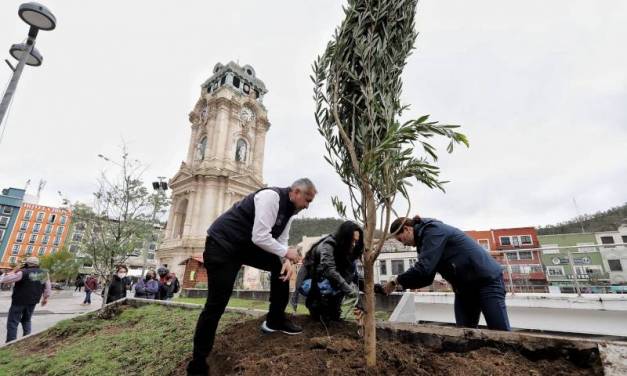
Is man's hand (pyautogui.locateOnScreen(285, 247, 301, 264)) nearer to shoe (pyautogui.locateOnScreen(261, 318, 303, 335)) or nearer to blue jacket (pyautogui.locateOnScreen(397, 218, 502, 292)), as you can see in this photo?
shoe (pyautogui.locateOnScreen(261, 318, 303, 335))

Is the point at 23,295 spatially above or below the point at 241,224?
below

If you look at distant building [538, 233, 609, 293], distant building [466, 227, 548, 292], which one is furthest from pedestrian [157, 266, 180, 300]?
distant building [538, 233, 609, 293]

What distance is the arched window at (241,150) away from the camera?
119ft

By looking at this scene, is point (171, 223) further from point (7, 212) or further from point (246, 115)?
point (7, 212)

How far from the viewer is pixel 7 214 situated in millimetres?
71875

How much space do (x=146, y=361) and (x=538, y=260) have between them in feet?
33.5

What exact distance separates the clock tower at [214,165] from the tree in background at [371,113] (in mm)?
29141

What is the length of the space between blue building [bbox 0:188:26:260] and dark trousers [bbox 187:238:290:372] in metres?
100

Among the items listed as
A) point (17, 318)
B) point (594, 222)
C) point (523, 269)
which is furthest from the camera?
point (594, 222)

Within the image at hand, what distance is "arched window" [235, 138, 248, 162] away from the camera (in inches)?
1426

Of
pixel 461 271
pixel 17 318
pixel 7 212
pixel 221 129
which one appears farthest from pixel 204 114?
pixel 7 212

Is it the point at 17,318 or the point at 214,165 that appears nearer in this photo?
the point at 17,318

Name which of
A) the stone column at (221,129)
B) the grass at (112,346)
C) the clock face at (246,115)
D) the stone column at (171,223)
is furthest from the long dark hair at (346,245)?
the clock face at (246,115)

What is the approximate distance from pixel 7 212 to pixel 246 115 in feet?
248
